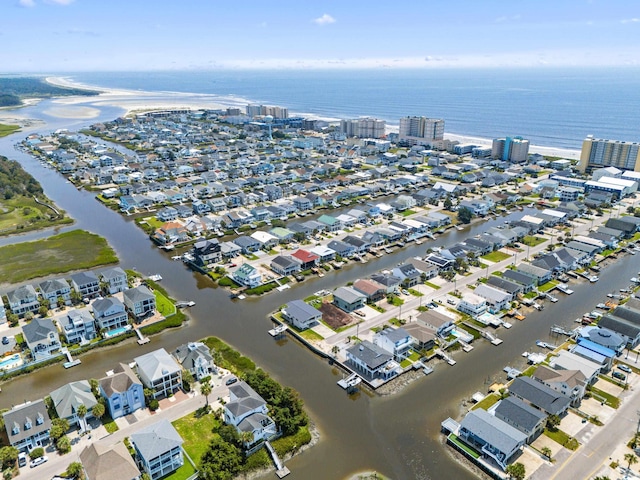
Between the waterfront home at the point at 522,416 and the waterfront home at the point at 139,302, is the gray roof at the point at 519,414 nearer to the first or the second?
the waterfront home at the point at 522,416

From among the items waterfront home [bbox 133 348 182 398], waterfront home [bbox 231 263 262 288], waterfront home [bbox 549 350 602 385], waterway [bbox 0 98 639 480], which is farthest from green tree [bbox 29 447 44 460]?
waterfront home [bbox 549 350 602 385]

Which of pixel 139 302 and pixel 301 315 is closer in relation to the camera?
pixel 301 315

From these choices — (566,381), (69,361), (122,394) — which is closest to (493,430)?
(566,381)

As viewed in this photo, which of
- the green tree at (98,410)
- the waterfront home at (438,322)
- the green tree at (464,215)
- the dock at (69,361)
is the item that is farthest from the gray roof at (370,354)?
the green tree at (464,215)

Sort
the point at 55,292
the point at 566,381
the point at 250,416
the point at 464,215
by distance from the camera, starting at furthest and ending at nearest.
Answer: the point at 464,215, the point at 55,292, the point at 566,381, the point at 250,416

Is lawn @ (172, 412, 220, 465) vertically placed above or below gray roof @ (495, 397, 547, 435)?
below

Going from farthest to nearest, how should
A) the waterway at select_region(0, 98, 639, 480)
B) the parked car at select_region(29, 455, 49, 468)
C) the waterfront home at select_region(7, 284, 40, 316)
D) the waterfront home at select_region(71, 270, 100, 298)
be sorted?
the waterfront home at select_region(71, 270, 100, 298) → the waterfront home at select_region(7, 284, 40, 316) → the waterway at select_region(0, 98, 639, 480) → the parked car at select_region(29, 455, 49, 468)

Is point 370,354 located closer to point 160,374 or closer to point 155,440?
point 160,374

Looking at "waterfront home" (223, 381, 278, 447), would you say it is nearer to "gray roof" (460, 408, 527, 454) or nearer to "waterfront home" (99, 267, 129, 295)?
"gray roof" (460, 408, 527, 454)
